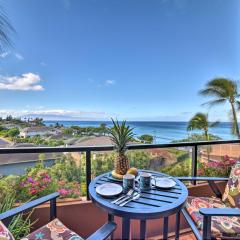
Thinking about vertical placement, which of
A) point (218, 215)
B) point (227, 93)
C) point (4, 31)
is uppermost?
point (227, 93)

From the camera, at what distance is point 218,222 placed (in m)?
1.56

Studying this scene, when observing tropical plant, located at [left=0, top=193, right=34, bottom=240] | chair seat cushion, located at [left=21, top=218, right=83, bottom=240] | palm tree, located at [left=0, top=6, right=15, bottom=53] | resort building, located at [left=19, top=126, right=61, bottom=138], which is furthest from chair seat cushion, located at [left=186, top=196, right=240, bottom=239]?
resort building, located at [left=19, top=126, right=61, bottom=138]

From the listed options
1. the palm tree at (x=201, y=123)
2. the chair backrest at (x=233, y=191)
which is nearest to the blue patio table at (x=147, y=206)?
the chair backrest at (x=233, y=191)

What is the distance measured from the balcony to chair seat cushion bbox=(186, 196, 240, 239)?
21.5 inches

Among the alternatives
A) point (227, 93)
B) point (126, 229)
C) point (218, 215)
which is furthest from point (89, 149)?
point (227, 93)

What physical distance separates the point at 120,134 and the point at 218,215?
3.08ft

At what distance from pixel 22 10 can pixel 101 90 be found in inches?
482

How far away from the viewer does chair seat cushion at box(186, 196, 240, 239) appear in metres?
1.45

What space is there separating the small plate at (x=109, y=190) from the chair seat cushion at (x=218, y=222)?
0.72m

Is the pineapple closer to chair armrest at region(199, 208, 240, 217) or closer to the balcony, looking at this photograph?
the balcony

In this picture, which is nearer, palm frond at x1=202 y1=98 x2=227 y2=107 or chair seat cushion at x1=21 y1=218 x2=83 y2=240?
chair seat cushion at x1=21 y1=218 x2=83 y2=240

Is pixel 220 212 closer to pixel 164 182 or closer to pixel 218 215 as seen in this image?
pixel 218 215

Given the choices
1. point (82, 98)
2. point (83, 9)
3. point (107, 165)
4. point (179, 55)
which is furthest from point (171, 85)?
point (107, 165)

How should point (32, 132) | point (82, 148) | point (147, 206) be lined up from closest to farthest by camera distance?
point (147, 206)
point (82, 148)
point (32, 132)
